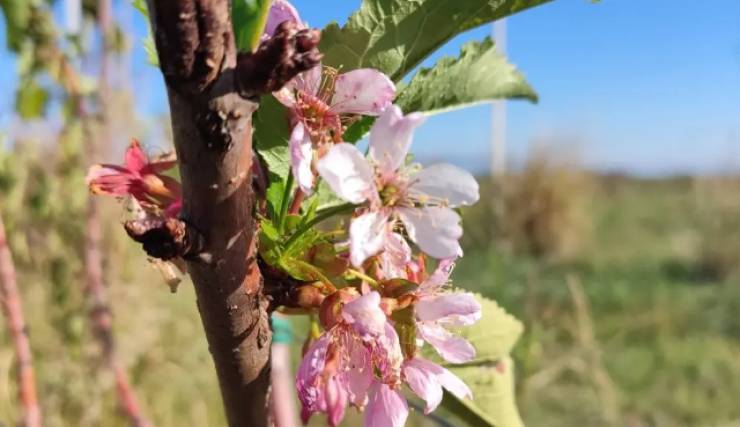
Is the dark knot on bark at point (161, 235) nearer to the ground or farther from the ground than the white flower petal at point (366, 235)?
farther from the ground

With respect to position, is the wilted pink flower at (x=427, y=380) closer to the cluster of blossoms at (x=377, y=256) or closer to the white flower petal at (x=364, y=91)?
the cluster of blossoms at (x=377, y=256)

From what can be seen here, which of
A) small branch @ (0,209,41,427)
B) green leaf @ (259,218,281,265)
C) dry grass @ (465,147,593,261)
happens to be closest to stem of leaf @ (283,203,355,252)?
green leaf @ (259,218,281,265)

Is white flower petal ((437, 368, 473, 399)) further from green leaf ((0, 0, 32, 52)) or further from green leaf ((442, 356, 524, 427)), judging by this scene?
green leaf ((0, 0, 32, 52))

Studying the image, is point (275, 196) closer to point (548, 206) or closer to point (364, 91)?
point (364, 91)

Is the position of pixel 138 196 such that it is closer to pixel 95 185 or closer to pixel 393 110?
pixel 95 185

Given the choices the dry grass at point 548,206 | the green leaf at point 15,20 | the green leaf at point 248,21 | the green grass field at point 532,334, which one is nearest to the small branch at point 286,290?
the green leaf at point 248,21

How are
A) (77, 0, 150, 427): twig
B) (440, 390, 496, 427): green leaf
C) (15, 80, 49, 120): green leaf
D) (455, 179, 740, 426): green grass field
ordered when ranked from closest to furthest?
(440, 390, 496, 427): green leaf, (77, 0, 150, 427): twig, (15, 80, 49, 120): green leaf, (455, 179, 740, 426): green grass field

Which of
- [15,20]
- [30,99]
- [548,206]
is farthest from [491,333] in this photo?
[548,206]
